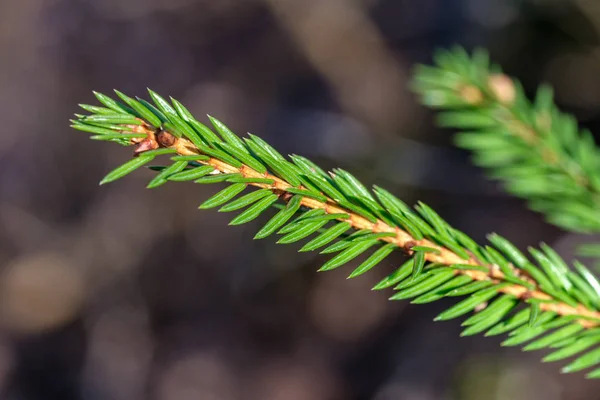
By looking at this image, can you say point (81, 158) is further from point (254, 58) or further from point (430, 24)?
point (430, 24)

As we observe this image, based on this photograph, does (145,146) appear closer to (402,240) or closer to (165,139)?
(165,139)

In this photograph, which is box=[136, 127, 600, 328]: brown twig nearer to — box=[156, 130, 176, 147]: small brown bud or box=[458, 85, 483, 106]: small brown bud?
box=[156, 130, 176, 147]: small brown bud

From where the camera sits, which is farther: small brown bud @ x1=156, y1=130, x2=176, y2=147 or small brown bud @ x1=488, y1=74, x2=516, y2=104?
small brown bud @ x1=488, y1=74, x2=516, y2=104

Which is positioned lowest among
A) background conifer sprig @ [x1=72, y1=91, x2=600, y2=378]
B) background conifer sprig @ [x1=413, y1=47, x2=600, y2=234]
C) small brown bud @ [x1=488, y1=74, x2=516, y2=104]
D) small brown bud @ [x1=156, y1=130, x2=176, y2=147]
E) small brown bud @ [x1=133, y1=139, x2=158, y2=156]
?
small brown bud @ [x1=133, y1=139, x2=158, y2=156]

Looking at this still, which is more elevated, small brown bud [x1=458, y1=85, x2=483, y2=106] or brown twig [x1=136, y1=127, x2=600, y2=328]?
small brown bud [x1=458, y1=85, x2=483, y2=106]

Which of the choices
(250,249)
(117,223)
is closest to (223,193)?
(250,249)

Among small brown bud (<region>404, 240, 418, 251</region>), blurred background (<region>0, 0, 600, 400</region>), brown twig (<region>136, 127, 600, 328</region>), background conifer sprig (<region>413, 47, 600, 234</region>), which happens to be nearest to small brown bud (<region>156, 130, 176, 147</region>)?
brown twig (<region>136, 127, 600, 328</region>)

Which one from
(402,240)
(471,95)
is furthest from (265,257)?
(402,240)
